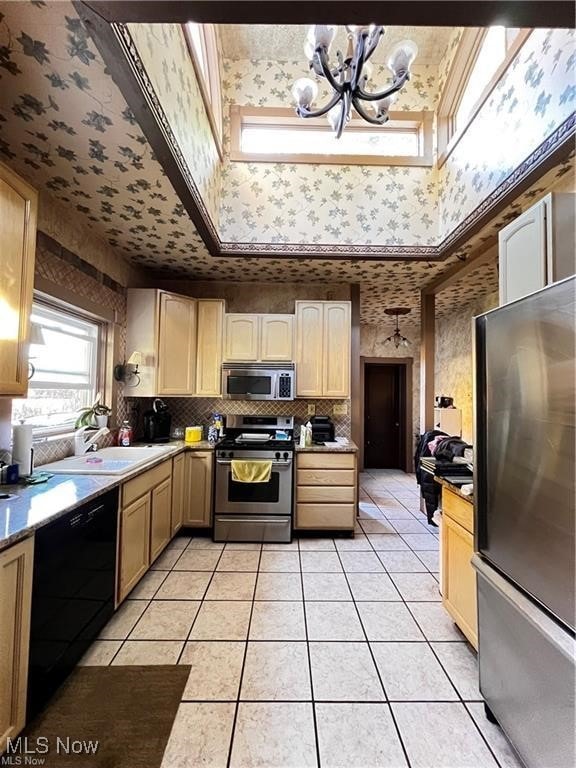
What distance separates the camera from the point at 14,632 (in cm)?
124

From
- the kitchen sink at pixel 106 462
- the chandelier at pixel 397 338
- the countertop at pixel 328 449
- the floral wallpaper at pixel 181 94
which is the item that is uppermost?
the floral wallpaper at pixel 181 94

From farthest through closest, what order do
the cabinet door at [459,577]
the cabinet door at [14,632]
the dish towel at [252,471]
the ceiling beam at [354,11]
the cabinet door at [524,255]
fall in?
1. the dish towel at [252,471]
2. the cabinet door at [459,577]
3. the cabinet door at [524,255]
4. the cabinet door at [14,632]
5. the ceiling beam at [354,11]

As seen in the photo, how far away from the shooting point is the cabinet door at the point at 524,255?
143cm

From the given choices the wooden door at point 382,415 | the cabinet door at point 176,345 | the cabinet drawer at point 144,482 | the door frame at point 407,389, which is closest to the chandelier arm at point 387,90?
the cabinet door at point 176,345

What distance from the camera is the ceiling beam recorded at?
951 millimetres

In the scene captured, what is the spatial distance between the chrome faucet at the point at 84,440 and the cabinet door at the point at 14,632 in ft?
4.52

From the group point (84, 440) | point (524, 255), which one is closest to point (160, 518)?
point (84, 440)

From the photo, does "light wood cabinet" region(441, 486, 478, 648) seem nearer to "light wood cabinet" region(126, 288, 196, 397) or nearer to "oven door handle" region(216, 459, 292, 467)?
"oven door handle" region(216, 459, 292, 467)

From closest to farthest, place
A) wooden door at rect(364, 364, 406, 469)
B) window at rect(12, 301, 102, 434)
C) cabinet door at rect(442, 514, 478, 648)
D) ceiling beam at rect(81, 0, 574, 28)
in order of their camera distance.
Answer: ceiling beam at rect(81, 0, 574, 28)
cabinet door at rect(442, 514, 478, 648)
window at rect(12, 301, 102, 434)
wooden door at rect(364, 364, 406, 469)

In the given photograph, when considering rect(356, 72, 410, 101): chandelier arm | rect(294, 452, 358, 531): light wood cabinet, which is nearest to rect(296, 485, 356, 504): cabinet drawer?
rect(294, 452, 358, 531): light wood cabinet

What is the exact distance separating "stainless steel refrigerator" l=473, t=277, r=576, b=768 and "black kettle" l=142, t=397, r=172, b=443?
113 inches

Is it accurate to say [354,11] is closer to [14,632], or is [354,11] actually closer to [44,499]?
[44,499]

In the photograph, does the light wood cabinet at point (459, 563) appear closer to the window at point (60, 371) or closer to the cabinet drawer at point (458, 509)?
the cabinet drawer at point (458, 509)

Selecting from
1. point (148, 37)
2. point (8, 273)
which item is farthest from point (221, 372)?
point (148, 37)
